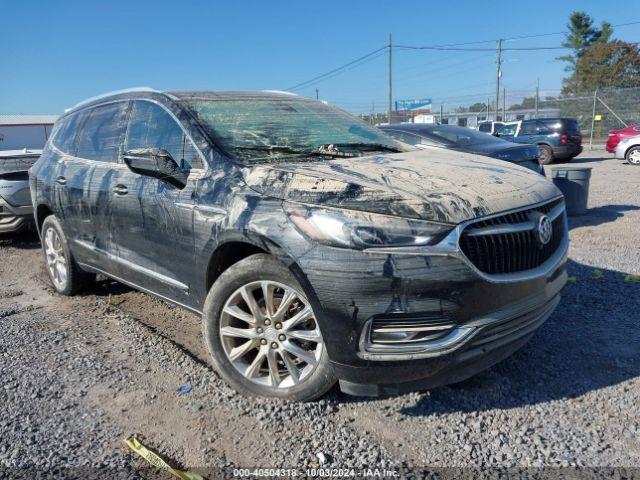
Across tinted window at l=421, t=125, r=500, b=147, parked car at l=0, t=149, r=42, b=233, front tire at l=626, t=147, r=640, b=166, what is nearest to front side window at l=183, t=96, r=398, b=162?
tinted window at l=421, t=125, r=500, b=147

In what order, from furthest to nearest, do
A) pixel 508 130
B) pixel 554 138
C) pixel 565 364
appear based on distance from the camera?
pixel 508 130 < pixel 554 138 < pixel 565 364

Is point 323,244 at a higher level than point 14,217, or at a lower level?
higher

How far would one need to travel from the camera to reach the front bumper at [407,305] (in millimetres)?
2562

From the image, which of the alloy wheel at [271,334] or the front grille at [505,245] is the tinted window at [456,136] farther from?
the alloy wheel at [271,334]

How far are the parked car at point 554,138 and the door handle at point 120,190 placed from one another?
17.7m

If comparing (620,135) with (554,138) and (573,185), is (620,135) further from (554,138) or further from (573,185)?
(573,185)

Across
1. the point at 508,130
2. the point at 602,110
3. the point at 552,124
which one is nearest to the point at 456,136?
the point at 552,124

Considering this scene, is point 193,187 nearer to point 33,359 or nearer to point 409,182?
point 409,182

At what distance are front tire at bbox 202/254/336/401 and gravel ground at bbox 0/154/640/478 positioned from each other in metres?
0.12

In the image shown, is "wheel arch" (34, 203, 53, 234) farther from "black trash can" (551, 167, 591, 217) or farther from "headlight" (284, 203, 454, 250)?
"black trash can" (551, 167, 591, 217)

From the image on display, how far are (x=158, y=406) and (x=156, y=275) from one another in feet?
3.24

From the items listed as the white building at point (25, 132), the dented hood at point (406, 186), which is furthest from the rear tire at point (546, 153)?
the white building at point (25, 132)

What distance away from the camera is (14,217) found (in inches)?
307

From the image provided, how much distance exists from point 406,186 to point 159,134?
1.92 m
